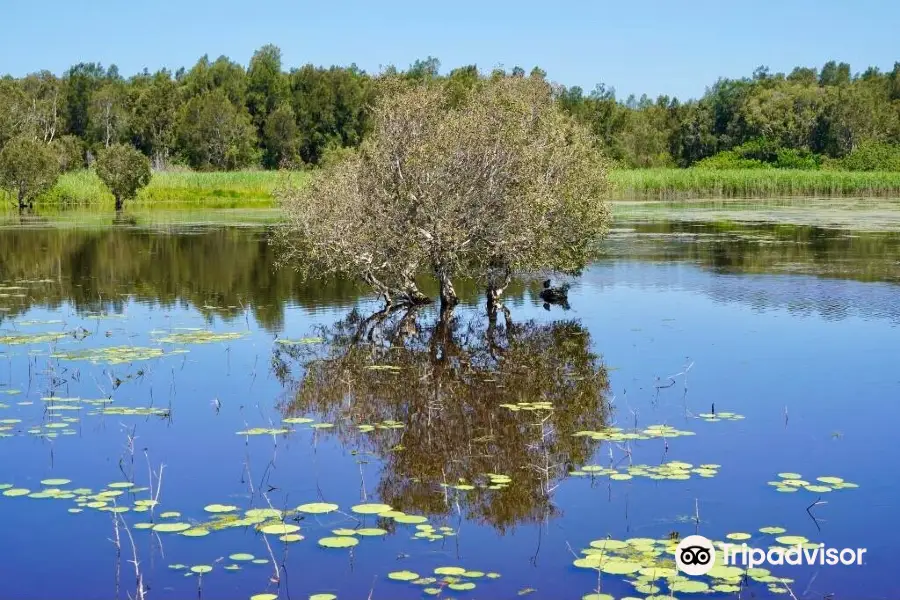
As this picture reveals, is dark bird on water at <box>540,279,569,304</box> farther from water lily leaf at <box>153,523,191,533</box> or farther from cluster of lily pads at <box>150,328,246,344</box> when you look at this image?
water lily leaf at <box>153,523,191,533</box>

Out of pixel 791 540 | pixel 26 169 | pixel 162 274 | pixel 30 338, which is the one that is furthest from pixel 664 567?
pixel 26 169

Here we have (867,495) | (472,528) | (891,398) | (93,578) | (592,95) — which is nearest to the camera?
(93,578)

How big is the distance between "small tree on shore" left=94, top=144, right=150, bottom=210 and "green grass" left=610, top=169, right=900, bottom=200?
3571 cm

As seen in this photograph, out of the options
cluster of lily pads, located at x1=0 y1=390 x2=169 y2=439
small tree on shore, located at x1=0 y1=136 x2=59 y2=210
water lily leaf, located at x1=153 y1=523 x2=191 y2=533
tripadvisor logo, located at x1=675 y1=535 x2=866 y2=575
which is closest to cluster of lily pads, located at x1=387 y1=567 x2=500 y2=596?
tripadvisor logo, located at x1=675 y1=535 x2=866 y2=575

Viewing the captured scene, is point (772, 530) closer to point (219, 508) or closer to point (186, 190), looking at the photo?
point (219, 508)

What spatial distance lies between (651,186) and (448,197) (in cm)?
6594

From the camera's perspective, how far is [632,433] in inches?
566

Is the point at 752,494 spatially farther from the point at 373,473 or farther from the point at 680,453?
the point at 373,473

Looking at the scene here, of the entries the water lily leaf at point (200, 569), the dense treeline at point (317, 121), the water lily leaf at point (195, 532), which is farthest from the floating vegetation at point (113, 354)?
the dense treeline at point (317, 121)

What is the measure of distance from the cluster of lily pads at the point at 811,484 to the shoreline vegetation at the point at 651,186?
6552cm

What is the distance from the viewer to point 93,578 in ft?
32.4

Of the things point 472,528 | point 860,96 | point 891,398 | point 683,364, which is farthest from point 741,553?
point 860,96

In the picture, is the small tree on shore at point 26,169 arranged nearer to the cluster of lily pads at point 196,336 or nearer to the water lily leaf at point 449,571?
the cluster of lily pads at point 196,336

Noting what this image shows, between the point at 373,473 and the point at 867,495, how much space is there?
5514 mm
